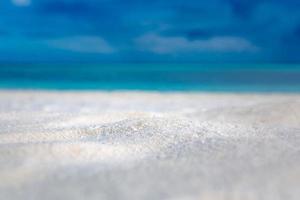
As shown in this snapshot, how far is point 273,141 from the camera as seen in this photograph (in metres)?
2.67

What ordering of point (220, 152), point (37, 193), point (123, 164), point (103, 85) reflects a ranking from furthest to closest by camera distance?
point (103, 85), point (220, 152), point (123, 164), point (37, 193)

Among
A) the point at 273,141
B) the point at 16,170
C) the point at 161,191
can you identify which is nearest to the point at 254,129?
the point at 273,141

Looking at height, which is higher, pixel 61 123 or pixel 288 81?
pixel 288 81

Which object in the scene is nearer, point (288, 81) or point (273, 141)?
point (273, 141)

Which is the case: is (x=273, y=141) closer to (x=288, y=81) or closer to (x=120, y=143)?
(x=120, y=143)

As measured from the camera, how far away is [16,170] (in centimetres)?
197

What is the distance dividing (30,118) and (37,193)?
8.27ft

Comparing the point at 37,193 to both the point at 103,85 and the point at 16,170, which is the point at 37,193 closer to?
the point at 16,170

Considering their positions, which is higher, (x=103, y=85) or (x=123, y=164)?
(x=103, y=85)

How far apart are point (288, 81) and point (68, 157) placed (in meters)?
13.1

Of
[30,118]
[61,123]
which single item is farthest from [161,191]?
[30,118]

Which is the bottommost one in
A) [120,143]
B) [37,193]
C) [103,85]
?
[37,193]

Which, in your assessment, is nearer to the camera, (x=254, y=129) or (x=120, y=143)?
(x=120, y=143)

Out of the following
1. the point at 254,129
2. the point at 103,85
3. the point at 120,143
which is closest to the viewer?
the point at 120,143
